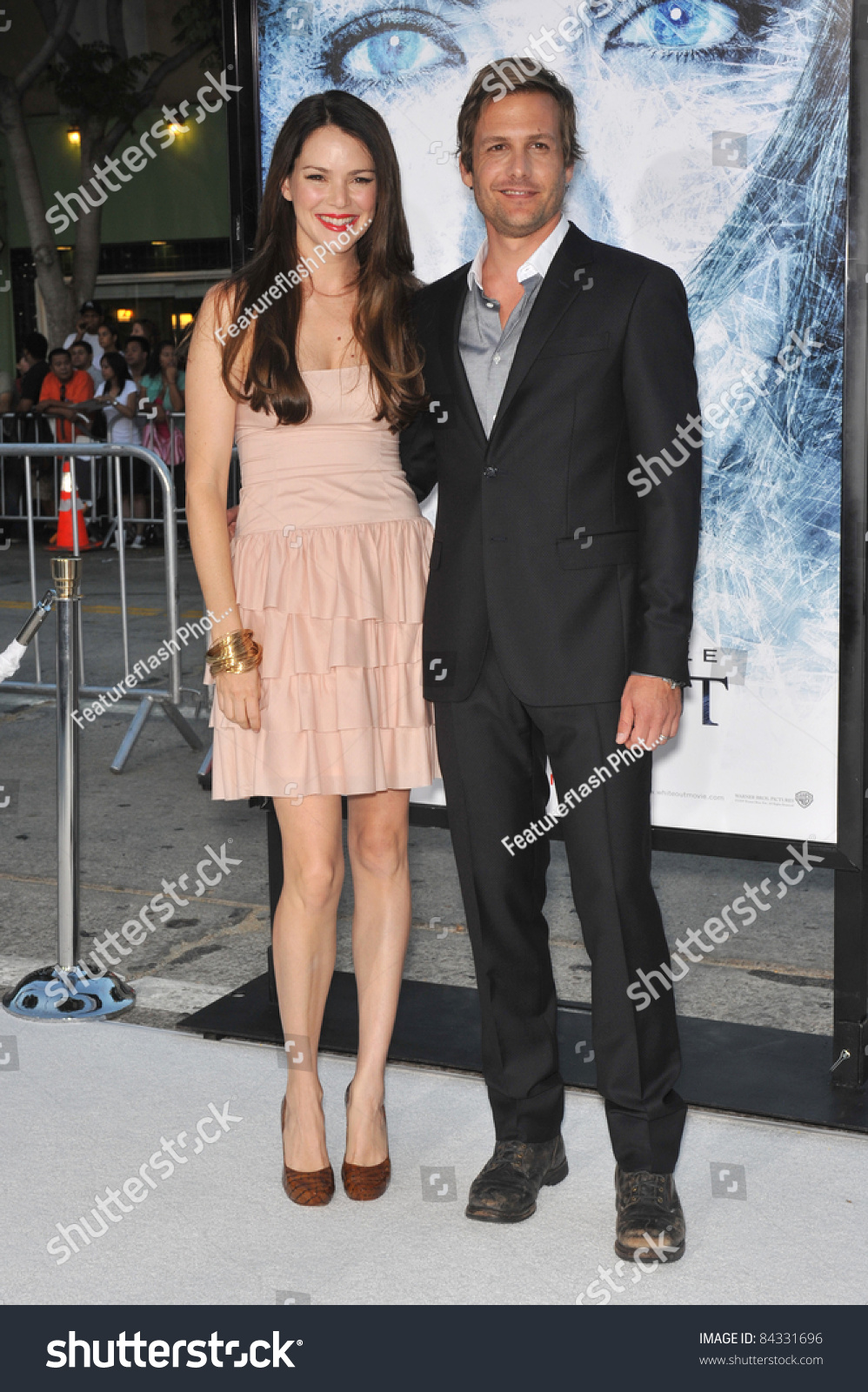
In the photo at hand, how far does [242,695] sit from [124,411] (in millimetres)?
12200

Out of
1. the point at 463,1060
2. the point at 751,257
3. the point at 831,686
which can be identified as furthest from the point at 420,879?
the point at 751,257

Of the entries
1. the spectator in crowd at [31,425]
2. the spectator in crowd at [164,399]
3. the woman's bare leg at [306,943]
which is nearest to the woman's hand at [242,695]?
the woman's bare leg at [306,943]

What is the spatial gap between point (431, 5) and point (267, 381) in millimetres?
1241

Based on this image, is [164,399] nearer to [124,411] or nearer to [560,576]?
[124,411]

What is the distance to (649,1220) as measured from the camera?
2867 millimetres

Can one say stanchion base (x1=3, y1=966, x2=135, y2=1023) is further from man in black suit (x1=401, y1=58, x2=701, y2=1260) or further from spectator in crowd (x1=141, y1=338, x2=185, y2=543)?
spectator in crowd (x1=141, y1=338, x2=185, y2=543)

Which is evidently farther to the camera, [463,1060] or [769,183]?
[463,1060]

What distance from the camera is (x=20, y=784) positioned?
660 centimetres

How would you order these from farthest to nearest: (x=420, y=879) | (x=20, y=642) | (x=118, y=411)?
(x=118, y=411), (x=420, y=879), (x=20, y=642)

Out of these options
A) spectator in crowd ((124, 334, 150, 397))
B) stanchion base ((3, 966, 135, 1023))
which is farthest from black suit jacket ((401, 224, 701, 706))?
spectator in crowd ((124, 334, 150, 397))

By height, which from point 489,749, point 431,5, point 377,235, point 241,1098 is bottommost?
point 241,1098

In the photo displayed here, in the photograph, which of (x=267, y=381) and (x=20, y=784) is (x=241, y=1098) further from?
(x=20, y=784)
